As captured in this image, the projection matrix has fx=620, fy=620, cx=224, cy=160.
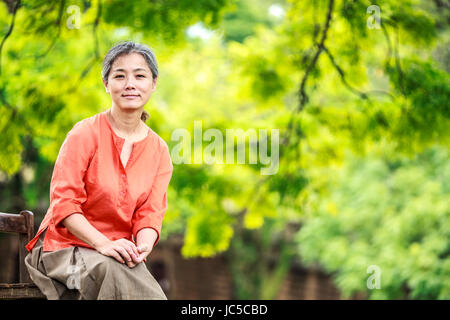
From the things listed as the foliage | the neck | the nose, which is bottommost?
the foliage

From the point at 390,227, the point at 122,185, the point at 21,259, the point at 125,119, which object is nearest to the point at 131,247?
the point at 122,185

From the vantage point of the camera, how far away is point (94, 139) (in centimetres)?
210

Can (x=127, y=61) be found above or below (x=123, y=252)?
above

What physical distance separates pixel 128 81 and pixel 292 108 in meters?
6.37

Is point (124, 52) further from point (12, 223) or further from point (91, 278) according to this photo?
point (12, 223)

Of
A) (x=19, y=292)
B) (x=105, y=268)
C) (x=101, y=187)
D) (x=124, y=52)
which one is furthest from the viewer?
(x=19, y=292)

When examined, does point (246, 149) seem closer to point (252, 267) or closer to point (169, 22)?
point (169, 22)

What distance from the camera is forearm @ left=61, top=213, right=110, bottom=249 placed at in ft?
6.50

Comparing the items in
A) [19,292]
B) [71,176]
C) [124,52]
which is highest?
[124,52]

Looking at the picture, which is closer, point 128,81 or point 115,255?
point 115,255

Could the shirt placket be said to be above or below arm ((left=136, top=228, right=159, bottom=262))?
above

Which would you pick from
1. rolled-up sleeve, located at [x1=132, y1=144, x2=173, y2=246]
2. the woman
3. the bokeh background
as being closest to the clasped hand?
the woman

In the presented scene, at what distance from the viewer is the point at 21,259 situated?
104 inches

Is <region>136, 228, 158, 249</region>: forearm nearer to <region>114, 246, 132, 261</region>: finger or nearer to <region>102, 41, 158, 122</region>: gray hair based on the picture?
<region>114, 246, 132, 261</region>: finger
